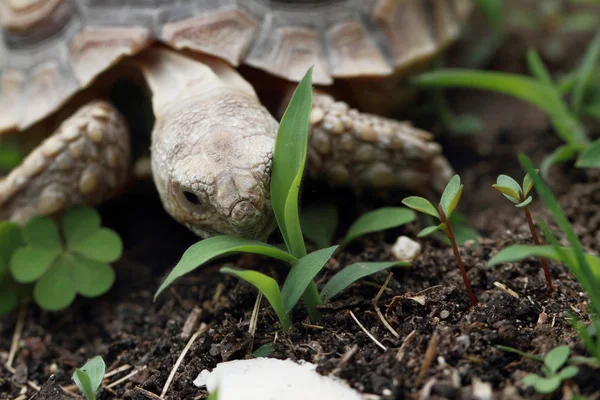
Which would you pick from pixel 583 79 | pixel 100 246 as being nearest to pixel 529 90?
pixel 583 79

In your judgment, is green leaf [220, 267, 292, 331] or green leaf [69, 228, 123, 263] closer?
green leaf [220, 267, 292, 331]

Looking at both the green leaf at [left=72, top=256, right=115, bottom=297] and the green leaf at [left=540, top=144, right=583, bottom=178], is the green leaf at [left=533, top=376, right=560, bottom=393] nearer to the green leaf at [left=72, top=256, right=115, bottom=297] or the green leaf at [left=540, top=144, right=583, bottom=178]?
the green leaf at [left=540, top=144, right=583, bottom=178]

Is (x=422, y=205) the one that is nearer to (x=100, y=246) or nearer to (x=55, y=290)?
(x=100, y=246)

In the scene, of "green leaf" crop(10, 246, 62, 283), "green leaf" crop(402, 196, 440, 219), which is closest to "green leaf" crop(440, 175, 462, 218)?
"green leaf" crop(402, 196, 440, 219)

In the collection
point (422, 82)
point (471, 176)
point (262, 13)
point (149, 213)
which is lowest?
point (149, 213)

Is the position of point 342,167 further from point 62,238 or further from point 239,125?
point 62,238

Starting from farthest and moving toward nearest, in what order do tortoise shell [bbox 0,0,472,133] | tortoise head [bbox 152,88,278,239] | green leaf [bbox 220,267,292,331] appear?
tortoise shell [bbox 0,0,472,133], tortoise head [bbox 152,88,278,239], green leaf [bbox 220,267,292,331]

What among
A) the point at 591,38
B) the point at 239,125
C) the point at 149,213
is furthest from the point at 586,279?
the point at 591,38
